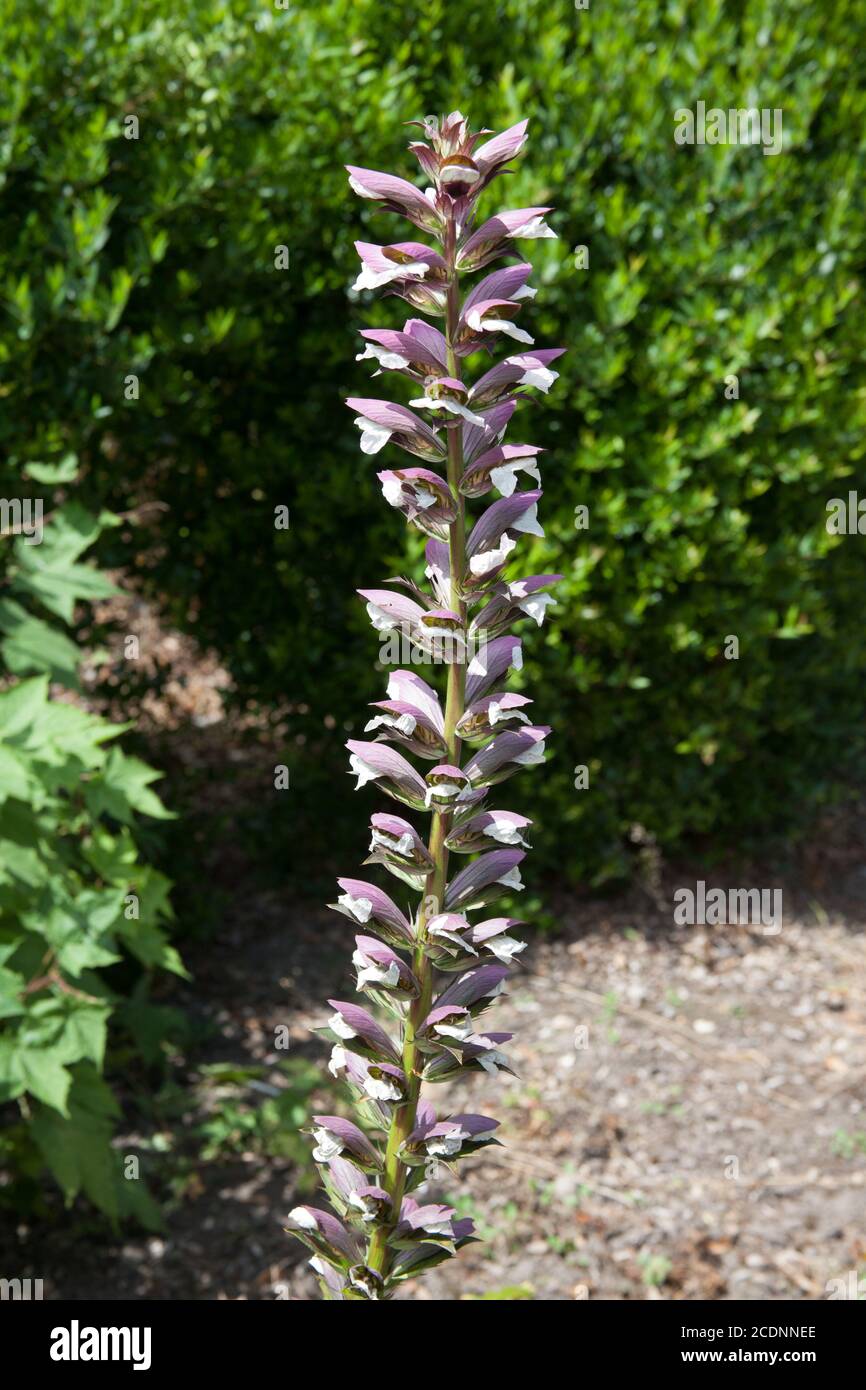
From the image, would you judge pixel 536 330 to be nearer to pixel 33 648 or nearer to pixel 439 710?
pixel 33 648

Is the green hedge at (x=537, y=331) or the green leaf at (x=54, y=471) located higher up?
the green hedge at (x=537, y=331)

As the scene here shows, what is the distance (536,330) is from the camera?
14.6ft

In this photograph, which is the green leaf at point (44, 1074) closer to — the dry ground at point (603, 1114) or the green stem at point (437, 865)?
the dry ground at point (603, 1114)

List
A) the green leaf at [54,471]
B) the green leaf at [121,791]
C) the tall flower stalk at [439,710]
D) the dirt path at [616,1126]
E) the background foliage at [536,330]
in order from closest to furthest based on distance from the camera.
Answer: the tall flower stalk at [439,710] < the green leaf at [121,791] < the dirt path at [616,1126] < the green leaf at [54,471] < the background foliage at [536,330]

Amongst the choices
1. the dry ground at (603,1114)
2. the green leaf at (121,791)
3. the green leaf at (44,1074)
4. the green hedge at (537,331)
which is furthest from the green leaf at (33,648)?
the dry ground at (603,1114)

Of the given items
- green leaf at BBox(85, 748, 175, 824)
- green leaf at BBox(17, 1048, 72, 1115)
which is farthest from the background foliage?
green leaf at BBox(17, 1048, 72, 1115)

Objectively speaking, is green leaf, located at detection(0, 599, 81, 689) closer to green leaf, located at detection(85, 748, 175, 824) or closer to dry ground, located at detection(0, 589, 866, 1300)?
green leaf, located at detection(85, 748, 175, 824)

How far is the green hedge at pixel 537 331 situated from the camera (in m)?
3.94

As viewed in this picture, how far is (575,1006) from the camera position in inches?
178

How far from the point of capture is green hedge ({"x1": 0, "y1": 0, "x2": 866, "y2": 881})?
155 inches

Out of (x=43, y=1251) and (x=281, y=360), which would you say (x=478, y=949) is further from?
(x=281, y=360)

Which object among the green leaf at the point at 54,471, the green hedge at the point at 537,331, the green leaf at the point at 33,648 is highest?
the green hedge at the point at 537,331

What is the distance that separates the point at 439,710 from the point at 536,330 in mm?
3312

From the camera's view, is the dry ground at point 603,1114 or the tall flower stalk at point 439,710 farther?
the dry ground at point 603,1114
